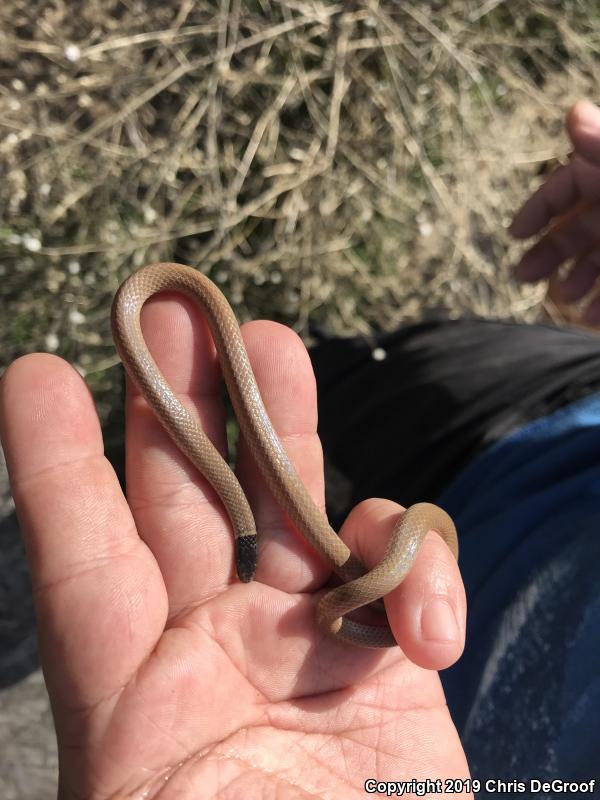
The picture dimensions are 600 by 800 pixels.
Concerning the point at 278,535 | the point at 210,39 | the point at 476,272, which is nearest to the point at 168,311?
the point at 278,535

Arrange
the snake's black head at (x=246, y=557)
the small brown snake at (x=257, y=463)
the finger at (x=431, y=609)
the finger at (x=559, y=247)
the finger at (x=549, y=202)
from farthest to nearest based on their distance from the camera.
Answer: the finger at (x=559, y=247) → the finger at (x=549, y=202) → the snake's black head at (x=246, y=557) → the small brown snake at (x=257, y=463) → the finger at (x=431, y=609)

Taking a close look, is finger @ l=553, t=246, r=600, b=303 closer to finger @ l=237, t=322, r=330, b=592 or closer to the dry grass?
the dry grass

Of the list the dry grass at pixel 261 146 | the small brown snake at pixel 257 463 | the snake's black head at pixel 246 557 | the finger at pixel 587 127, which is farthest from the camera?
the dry grass at pixel 261 146

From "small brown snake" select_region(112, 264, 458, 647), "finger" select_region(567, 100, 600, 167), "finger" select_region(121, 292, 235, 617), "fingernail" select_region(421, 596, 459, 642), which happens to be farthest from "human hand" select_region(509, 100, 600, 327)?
"fingernail" select_region(421, 596, 459, 642)

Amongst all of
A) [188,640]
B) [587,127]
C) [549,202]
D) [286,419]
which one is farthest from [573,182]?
[188,640]

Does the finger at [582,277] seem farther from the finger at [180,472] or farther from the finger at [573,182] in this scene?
the finger at [180,472]

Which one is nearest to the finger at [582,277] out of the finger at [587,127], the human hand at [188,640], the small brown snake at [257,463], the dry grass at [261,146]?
the finger at [587,127]
